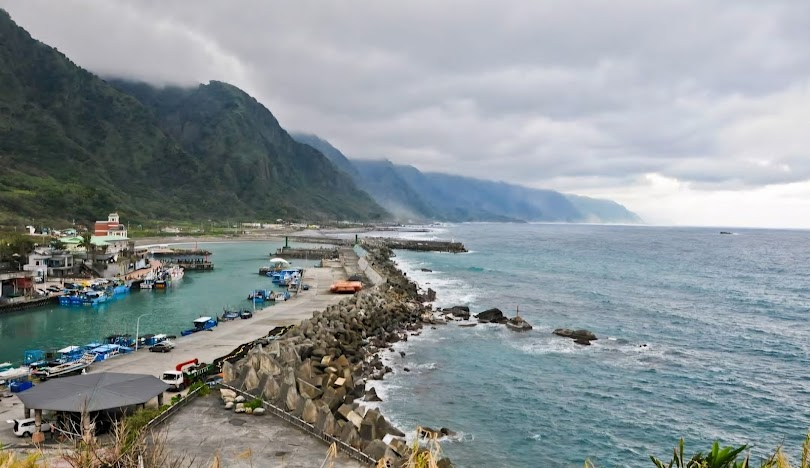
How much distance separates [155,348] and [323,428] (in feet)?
71.4

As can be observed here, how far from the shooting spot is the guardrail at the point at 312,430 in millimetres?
18156

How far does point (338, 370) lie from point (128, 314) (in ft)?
126

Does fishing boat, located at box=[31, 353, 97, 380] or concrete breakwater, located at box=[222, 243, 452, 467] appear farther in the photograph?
fishing boat, located at box=[31, 353, 97, 380]

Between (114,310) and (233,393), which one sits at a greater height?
(233,393)

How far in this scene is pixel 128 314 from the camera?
5778 cm

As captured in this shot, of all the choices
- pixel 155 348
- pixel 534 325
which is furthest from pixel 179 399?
pixel 534 325

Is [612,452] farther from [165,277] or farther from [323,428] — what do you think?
[165,277]

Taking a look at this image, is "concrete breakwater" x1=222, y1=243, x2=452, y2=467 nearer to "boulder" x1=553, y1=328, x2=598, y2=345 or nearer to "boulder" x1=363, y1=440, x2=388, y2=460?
"boulder" x1=363, y1=440, x2=388, y2=460

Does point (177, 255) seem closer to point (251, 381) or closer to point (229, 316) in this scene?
point (229, 316)

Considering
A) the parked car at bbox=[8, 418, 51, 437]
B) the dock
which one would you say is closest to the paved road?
the parked car at bbox=[8, 418, 51, 437]

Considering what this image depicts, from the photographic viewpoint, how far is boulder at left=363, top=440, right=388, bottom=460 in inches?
721

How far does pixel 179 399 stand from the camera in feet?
76.2

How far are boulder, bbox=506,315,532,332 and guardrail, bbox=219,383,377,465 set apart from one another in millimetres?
32630

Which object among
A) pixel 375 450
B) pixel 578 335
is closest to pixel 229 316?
pixel 578 335
